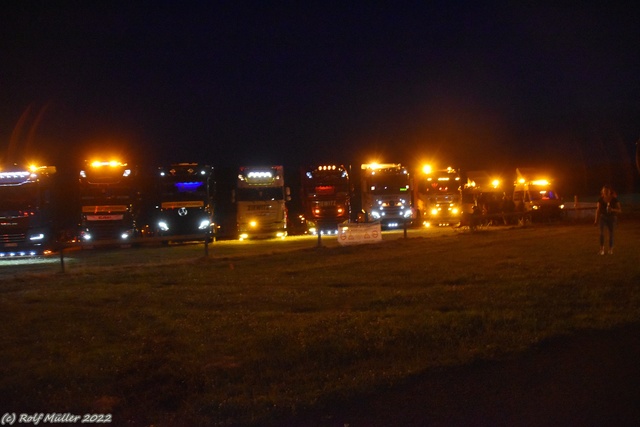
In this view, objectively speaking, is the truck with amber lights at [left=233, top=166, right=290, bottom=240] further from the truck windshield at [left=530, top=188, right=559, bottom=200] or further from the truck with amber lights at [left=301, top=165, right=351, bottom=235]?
the truck windshield at [left=530, top=188, right=559, bottom=200]

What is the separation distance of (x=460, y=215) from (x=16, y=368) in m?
32.9

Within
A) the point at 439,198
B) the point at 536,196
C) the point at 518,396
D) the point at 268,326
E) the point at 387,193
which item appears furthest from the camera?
the point at 439,198

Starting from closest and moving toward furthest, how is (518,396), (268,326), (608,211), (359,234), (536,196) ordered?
(518,396) < (268,326) < (608,211) < (359,234) < (536,196)

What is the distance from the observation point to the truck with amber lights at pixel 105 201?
1217 inches

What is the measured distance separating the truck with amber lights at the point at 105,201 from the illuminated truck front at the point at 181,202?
183cm

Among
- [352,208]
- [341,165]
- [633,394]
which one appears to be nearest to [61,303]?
[633,394]

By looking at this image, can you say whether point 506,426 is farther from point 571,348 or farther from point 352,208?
point 352,208

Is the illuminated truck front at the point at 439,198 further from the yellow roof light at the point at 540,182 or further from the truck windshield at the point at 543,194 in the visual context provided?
the yellow roof light at the point at 540,182

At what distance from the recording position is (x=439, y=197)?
39375mm

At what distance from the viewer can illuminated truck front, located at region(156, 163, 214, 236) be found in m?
32.4

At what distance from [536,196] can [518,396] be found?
110 feet

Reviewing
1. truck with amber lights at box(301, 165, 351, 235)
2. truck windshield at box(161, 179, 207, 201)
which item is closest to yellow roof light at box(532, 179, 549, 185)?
truck with amber lights at box(301, 165, 351, 235)

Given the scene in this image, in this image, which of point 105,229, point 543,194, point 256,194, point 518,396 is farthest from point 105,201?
point 518,396

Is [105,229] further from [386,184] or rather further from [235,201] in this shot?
[386,184]
